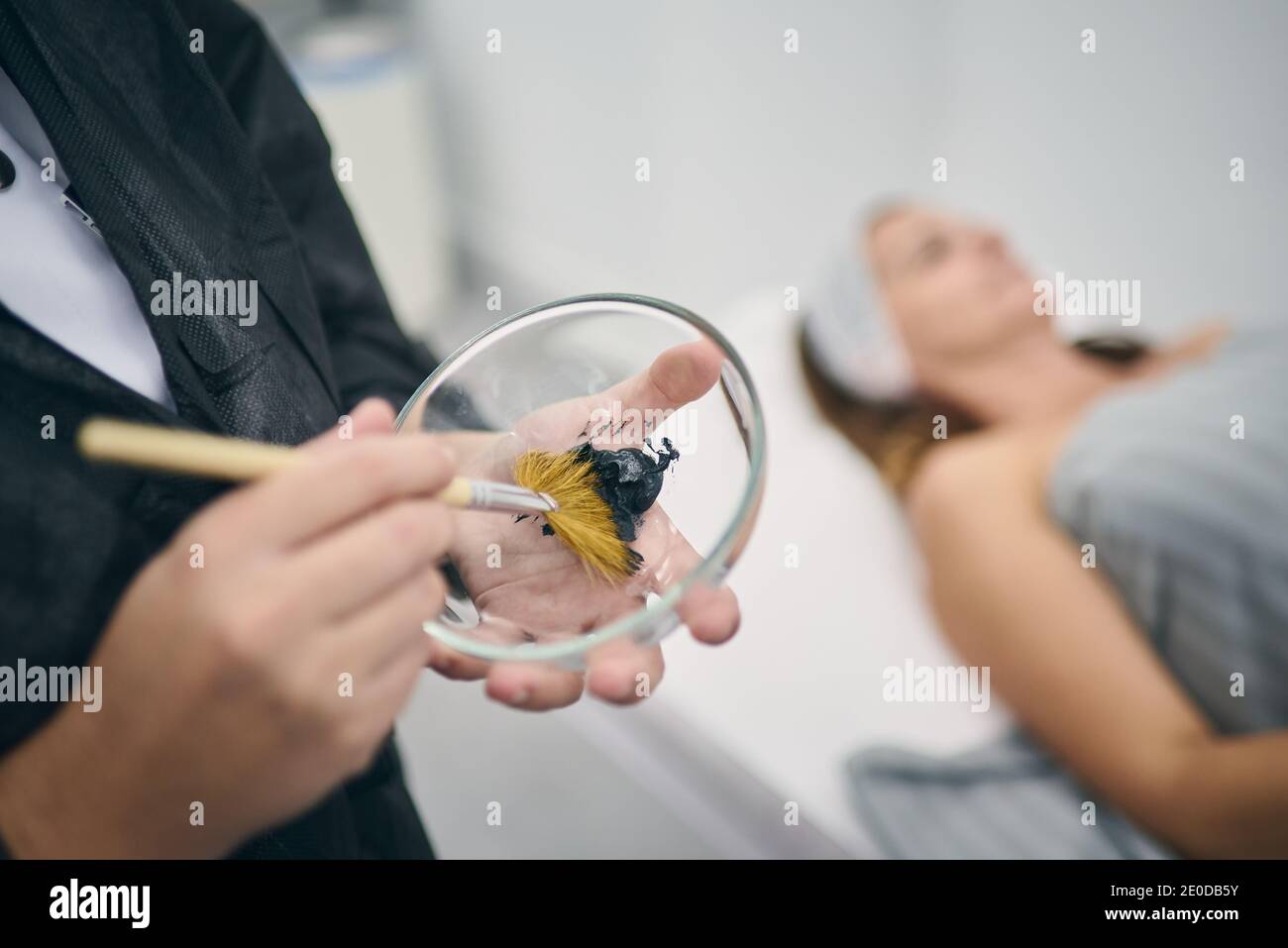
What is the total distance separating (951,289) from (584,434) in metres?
0.79

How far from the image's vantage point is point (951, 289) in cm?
108

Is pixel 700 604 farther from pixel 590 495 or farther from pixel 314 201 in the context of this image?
pixel 314 201

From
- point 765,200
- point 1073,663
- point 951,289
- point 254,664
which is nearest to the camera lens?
point 254,664

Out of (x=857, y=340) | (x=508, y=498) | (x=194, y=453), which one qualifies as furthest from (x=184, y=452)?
(x=857, y=340)

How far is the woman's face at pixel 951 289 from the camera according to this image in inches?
42.4

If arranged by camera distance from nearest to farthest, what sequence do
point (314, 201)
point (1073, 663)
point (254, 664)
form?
point (254, 664), point (314, 201), point (1073, 663)

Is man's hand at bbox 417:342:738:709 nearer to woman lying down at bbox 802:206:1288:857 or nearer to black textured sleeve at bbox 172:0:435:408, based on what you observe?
black textured sleeve at bbox 172:0:435:408

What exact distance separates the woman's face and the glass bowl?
28.6 inches

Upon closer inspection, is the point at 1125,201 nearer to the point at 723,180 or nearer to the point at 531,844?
the point at 723,180

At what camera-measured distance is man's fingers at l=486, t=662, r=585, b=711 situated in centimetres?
39

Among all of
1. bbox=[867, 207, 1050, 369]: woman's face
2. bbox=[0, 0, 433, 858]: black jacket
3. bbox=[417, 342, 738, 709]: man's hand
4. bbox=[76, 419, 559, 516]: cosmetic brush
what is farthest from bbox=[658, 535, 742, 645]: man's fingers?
bbox=[867, 207, 1050, 369]: woman's face

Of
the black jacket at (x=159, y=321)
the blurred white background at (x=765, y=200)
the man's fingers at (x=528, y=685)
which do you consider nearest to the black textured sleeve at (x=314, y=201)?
the black jacket at (x=159, y=321)

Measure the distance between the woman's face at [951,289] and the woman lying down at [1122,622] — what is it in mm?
178
